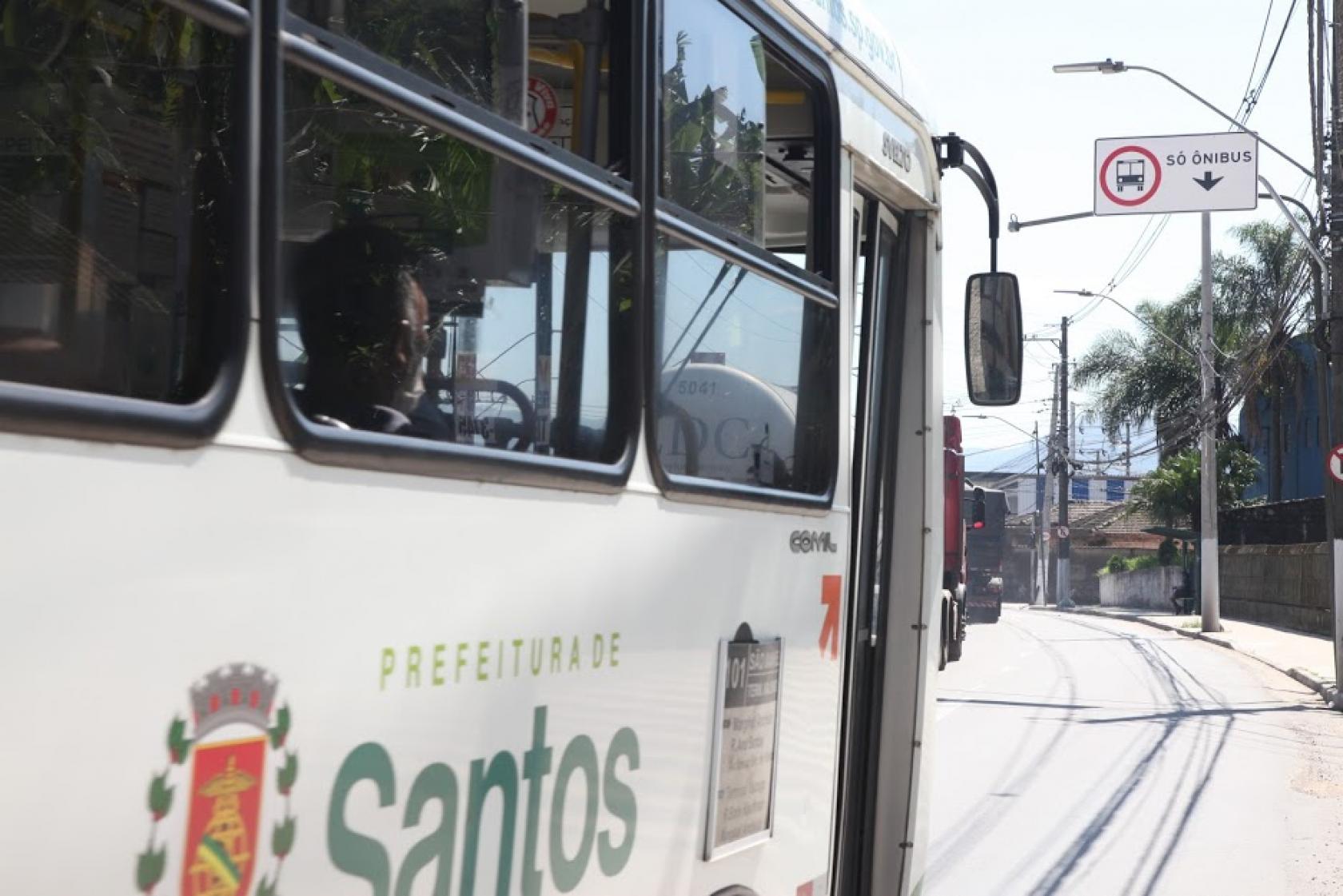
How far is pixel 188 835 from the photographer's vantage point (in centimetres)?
195

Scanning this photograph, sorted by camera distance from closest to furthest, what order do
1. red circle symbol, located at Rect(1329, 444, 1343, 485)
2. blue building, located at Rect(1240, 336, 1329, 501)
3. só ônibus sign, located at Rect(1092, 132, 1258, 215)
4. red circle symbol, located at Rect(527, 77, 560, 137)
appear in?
red circle symbol, located at Rect(527, 77, 560, 137) → red circle symbol, located at Rect(1329, 444, 1343, 485) → só ônibus sign, located at Rect(1092, 132, 1258, 215) → blue building, located at Rect(1240, 336, 1329, 501)

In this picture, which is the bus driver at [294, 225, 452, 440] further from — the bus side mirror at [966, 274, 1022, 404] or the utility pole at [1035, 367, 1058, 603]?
the utility pole at [1035, 367, 1058, 603]

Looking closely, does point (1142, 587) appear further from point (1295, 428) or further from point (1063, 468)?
point (1295, 428)

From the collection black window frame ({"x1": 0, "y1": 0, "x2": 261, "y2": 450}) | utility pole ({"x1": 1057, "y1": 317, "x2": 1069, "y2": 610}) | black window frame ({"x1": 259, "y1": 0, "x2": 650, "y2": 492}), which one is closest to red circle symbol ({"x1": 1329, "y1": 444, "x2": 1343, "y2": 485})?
black window frame ({"x1": 259, "y1": 0, "x2": 650, "y2": 492})

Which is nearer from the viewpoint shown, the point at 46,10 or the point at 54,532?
the point at 54,532

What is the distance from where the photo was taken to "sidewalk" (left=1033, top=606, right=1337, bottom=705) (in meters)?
23.4

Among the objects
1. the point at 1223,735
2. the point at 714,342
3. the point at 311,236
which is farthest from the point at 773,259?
the point at 1223,735

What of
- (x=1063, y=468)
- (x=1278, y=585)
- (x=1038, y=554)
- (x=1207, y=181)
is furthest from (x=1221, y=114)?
(x=1038, y=554)

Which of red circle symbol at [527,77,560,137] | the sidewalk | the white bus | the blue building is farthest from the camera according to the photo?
the blue building

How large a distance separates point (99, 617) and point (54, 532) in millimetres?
112

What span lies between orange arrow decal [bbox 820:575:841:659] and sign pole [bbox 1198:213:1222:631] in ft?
113

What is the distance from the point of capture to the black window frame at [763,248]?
3.21 meters

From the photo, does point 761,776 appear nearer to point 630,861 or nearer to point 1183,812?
point 630,861

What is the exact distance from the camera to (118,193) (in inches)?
81.6
